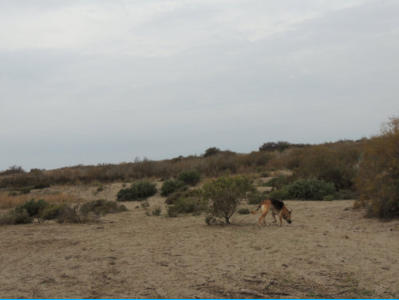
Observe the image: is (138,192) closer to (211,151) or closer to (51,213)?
(51,213)

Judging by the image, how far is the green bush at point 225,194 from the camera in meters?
12.4

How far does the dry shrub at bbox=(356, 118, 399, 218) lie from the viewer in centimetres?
1174

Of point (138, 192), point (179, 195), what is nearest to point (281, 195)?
point (179, 195)

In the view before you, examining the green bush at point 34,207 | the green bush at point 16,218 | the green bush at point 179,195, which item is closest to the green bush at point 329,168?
the green bush at point 179,195

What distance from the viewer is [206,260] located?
8117 millimetres

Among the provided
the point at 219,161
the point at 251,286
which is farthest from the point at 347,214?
the point at 219,161

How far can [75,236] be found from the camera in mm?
11383

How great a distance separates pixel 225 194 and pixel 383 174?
448 centimetres

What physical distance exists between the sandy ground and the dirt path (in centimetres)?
2

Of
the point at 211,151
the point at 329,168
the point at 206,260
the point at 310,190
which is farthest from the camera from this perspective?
the point at 211,151

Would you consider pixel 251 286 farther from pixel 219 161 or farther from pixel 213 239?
pixel 219 161

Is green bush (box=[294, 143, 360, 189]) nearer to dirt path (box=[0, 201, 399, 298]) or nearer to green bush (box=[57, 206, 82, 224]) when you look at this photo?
dirt path (box=[0, 201, 399, 298])

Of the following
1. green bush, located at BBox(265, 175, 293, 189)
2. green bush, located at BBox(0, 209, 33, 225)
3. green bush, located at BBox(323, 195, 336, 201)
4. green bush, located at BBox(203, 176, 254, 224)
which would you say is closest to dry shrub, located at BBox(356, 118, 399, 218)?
green bush, located at BBox(203, 176, 254, 224)

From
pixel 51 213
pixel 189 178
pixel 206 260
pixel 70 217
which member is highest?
pixel 189 178
